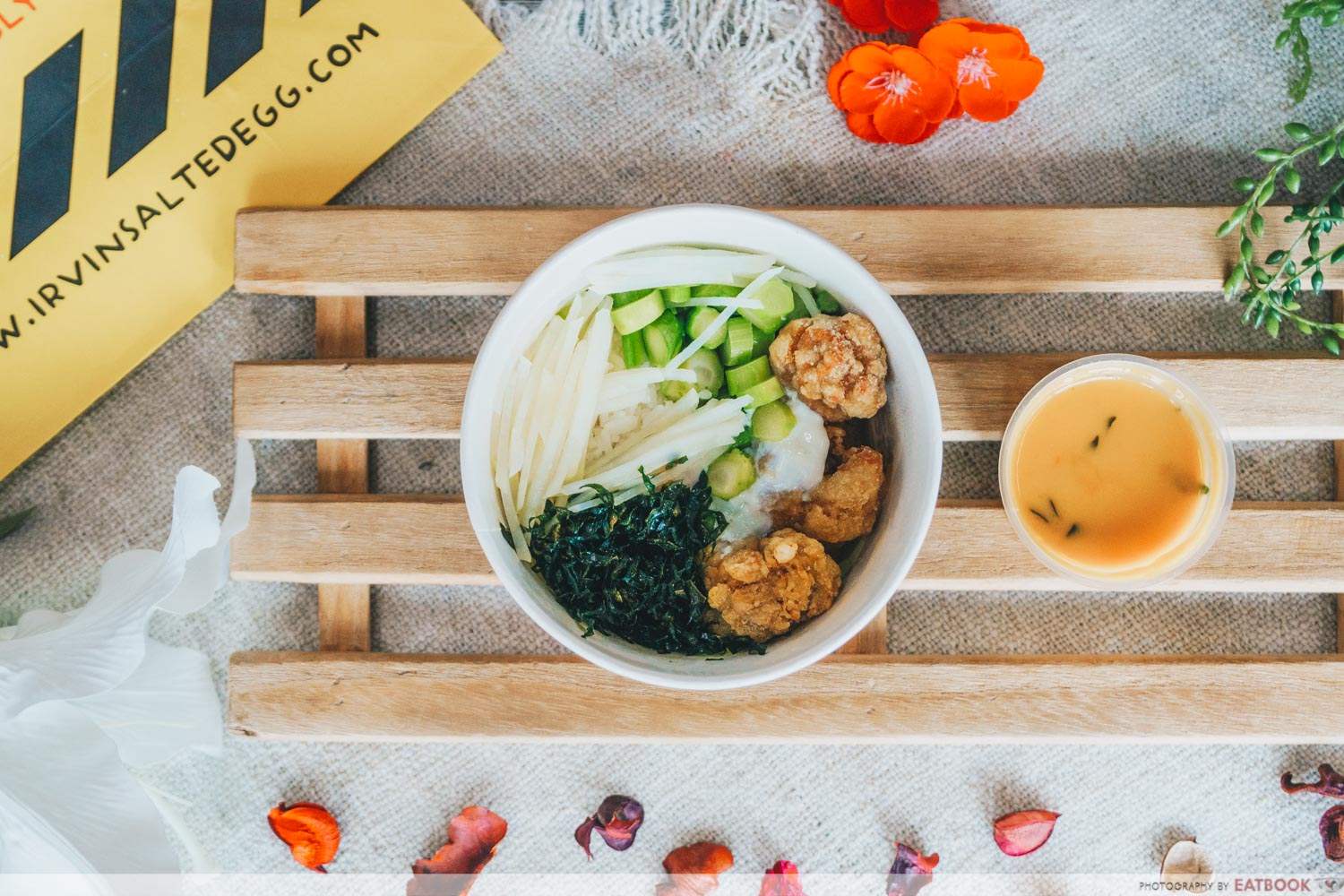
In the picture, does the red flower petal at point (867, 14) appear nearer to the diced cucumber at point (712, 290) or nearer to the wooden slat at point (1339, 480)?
the diced cucumber at point (712, 290)

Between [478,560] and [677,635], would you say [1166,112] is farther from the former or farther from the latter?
[478,560]

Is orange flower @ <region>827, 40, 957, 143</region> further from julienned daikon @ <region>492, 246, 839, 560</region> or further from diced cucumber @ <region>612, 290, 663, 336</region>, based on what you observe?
diced cucumber @ <region>612, 290, 663, 336</region>

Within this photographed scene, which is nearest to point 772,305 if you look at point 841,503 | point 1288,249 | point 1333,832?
point 841,503

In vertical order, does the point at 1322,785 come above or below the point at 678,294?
below

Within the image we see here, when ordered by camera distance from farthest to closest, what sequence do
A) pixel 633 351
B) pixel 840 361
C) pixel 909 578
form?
pixel 909 578 → pixel 633 351 → pixel 840 361

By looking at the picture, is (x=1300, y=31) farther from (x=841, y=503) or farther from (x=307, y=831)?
(x=307, y=831)

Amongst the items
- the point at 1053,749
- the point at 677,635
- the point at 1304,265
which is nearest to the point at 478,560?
the point at 677,635

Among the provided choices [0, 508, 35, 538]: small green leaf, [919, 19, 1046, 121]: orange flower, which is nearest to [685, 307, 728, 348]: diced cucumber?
[919, 19, 1046, 121]: orange flower
